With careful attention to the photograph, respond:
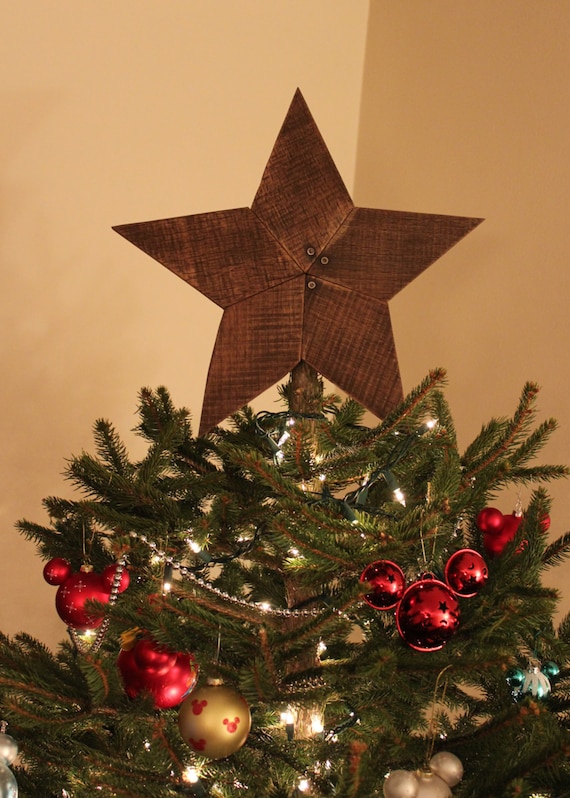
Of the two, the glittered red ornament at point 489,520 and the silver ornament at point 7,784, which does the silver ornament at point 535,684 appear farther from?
the silver ornament at point 7,784

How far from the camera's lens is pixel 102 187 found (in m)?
1.37

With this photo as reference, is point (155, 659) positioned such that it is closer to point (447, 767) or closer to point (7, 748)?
point (7, 748)

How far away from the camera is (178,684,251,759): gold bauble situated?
602mm

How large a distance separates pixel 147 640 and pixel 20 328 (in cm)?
77

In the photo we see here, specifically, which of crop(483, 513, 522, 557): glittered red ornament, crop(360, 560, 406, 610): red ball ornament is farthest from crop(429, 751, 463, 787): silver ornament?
crop(483, 513, 522, 557): glittered red ornament

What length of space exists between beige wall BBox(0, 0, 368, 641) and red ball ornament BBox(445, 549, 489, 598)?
84cm

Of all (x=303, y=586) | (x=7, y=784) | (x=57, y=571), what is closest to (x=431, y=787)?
(x=303, y=586)

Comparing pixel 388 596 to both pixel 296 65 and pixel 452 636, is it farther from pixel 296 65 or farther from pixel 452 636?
pixel 296 65

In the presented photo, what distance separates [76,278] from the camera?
1348 mm

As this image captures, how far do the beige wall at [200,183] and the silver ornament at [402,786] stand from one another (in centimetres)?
75

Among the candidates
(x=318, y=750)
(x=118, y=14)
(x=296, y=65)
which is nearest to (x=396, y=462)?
(x=318, y=750)

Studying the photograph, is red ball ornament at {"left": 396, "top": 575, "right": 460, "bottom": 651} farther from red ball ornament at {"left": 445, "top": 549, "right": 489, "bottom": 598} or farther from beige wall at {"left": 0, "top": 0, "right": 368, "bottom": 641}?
beige wall at {"left": 0, "top": 0, "right": 368, "bottom": 641}

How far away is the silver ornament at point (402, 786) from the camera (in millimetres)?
568

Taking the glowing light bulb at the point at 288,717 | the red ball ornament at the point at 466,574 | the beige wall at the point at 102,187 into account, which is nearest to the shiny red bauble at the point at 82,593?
the glowing light bulb at the point at 288,717
